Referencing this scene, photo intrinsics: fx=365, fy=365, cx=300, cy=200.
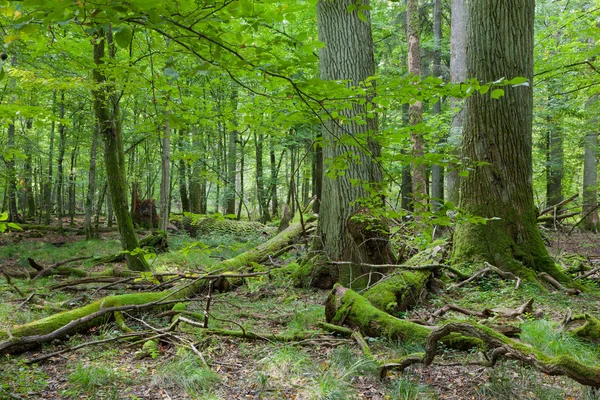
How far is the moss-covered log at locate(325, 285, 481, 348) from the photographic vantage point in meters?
3.58

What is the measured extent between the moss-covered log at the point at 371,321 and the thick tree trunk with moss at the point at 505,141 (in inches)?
103

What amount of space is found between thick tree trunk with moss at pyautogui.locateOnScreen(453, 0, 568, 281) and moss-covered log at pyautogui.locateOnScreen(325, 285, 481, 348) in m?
2.60

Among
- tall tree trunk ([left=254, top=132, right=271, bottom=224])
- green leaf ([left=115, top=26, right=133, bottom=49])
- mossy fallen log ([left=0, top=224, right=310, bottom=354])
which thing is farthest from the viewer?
tall tree trunk ([left=254, top=132, right=271, bottom=224])

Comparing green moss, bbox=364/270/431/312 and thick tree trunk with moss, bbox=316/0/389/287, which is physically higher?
thick tree trunk with moss, bbox=316/0/389/287

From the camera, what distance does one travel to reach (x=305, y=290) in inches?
246

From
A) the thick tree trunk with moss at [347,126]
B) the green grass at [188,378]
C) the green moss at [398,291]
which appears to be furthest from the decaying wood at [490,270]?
the green grass at [188,378]

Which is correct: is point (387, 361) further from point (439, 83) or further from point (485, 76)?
point (485, 76)

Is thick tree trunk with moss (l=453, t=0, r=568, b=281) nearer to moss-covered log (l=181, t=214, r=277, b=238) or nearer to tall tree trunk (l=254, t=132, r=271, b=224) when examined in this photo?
moss-covered log (l=181, t=214, r=277, b=238)

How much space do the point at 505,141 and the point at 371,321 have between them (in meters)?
3.71

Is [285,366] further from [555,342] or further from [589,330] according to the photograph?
[589,330]

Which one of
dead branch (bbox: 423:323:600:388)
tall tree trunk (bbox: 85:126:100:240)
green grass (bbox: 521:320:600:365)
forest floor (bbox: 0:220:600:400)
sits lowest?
forest floor (bbox: 0:220:600:400)

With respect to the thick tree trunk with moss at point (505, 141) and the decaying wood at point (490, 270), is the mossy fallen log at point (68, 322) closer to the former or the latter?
the decaying wood at point (490, 270)

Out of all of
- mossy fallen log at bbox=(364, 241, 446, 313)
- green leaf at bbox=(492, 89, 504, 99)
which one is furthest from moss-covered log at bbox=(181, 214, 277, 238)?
green leaf at bbox=(492, 89, 504, 99)

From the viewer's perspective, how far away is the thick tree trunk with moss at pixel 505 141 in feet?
18.4
